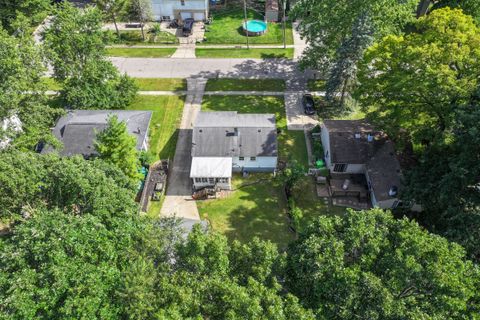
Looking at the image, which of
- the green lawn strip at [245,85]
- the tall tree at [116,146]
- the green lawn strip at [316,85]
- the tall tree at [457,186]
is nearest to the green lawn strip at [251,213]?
the tall tree at [116,146]

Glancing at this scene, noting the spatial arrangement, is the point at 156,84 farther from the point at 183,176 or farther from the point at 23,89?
the point at 23,89

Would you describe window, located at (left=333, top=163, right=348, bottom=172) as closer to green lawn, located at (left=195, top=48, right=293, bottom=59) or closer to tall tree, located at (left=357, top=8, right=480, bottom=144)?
tall tree, located at (left=357, top=8, right=480, bottom=144)

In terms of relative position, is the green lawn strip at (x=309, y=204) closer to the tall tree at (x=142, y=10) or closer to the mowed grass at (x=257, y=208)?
the mowed grass at (x=257, y=208)

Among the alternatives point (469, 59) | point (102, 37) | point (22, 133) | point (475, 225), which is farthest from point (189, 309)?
point (102, 37)

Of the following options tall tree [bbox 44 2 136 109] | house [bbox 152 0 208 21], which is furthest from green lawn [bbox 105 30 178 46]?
tall tree [bbox 44 2 136 109]

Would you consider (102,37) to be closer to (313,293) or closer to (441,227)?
(313,293)

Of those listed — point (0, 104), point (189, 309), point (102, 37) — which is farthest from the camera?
point (102, 37)
